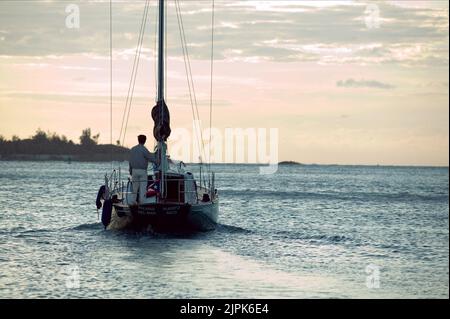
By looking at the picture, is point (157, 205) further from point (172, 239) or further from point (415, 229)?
point (415, 229)

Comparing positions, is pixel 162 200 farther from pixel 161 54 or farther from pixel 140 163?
pixel 161 54

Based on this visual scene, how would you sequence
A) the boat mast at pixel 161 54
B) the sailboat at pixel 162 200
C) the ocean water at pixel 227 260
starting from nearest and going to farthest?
the ocean water at pixel 227 260
the sailboat at pixel 162 200
the boat mast at pixel 161 54

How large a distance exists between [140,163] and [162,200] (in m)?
1.54

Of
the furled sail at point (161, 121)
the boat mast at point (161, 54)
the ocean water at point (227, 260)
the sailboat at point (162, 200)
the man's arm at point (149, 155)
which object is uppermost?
the boat mast at point (161, 54)

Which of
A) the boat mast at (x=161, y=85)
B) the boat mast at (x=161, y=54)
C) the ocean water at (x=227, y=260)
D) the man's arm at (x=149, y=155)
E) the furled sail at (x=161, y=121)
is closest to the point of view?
the ocean water at (x=227, y=260)

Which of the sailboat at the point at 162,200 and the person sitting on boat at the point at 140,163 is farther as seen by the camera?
the person sitting on boat at the point at 140,163

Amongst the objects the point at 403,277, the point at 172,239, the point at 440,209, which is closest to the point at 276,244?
the point at 172,239

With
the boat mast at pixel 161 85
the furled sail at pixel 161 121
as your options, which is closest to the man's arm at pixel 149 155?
the boat mast at pixel 161 85

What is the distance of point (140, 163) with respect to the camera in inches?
1216

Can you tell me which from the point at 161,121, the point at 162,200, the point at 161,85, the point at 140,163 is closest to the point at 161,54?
the point at 161,85

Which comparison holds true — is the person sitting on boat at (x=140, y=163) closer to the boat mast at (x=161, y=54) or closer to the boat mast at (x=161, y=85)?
the boat mast at (x=161, y=85)

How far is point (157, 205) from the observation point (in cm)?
3011

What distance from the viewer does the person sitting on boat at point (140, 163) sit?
101 ft
